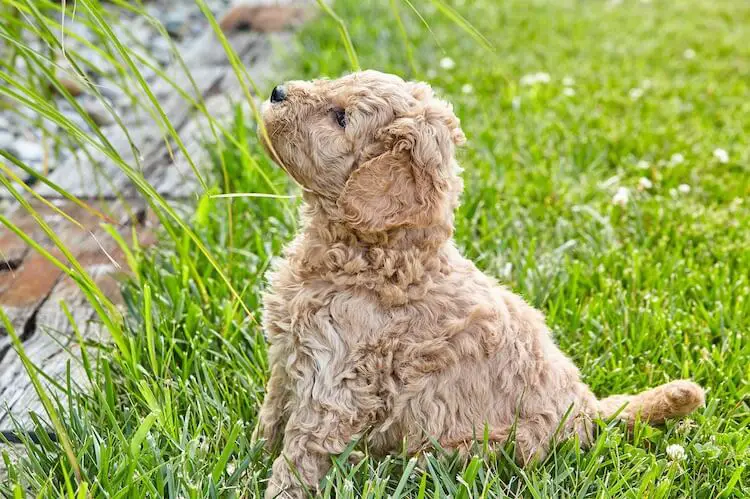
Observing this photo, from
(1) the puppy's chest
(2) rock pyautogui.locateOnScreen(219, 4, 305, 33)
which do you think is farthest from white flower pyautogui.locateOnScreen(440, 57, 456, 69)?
(1) the puppy's chest

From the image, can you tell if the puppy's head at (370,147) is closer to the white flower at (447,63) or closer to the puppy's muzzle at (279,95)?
the puppy's muzzle at (279,95)

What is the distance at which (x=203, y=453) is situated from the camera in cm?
256

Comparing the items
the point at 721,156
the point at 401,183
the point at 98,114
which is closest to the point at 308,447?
the point at 401,183

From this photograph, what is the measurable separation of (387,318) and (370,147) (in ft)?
1.65

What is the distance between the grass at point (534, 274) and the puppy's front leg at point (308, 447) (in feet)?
0.28

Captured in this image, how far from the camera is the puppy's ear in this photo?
7.88 ft

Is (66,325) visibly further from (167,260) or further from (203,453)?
(203,453)

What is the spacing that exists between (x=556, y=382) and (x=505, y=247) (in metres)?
1.35

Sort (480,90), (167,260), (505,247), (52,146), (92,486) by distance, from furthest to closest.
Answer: (480,90), (52,146), (505,247), (167,260), (92,486)

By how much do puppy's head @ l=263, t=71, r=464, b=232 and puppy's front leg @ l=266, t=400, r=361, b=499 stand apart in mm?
541

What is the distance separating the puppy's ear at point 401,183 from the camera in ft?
7.88

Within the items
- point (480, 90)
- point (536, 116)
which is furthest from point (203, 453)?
point (480, 90)

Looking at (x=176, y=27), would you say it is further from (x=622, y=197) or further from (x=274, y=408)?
(x=274, y=408)

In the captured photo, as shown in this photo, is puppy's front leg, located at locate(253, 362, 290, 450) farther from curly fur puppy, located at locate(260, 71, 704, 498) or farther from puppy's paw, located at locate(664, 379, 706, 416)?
puppy's paw, located at locate(664, 379, 706, 416)
